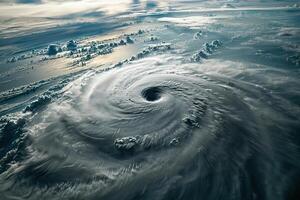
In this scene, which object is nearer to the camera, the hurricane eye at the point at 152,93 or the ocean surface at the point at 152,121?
the ocean surface at the point at 152,121

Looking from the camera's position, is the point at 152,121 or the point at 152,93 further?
the point at 152,93

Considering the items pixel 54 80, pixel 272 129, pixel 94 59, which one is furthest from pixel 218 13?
pixel 272 129

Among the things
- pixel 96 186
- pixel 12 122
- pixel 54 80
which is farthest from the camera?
pixel 54 80

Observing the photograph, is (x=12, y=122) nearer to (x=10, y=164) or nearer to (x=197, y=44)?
(x=10, y=164)

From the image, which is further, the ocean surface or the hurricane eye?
the hurricane eye
